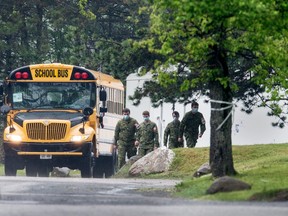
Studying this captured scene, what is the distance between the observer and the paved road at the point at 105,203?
18.8 metres

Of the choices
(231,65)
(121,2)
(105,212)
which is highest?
(121,2)

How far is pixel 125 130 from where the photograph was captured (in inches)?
1535

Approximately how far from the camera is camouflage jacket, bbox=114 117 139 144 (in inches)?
1533

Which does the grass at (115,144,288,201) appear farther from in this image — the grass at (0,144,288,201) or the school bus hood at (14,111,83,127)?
the school bus hood at (14,111,83,127)

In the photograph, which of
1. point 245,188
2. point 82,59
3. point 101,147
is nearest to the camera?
point 245,188

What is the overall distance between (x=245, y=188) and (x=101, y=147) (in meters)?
16.0

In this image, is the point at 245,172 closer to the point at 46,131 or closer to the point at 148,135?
the point at 46,131

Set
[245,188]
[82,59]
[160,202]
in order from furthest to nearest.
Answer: [82,59] < [245,188] < [160,202]

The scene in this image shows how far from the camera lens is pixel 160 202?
21.6m

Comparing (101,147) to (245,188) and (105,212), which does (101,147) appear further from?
(105,212)

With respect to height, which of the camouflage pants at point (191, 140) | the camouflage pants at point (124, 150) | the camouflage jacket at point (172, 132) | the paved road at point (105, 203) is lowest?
the paved road at point (105, 203)

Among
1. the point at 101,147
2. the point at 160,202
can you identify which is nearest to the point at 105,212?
the point at 160,202

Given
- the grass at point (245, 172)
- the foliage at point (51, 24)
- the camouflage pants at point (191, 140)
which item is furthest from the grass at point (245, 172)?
the foliage at point (51, 24)

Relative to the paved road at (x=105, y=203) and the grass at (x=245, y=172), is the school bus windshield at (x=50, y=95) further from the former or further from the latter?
the paved road at (x=105, y=203)
